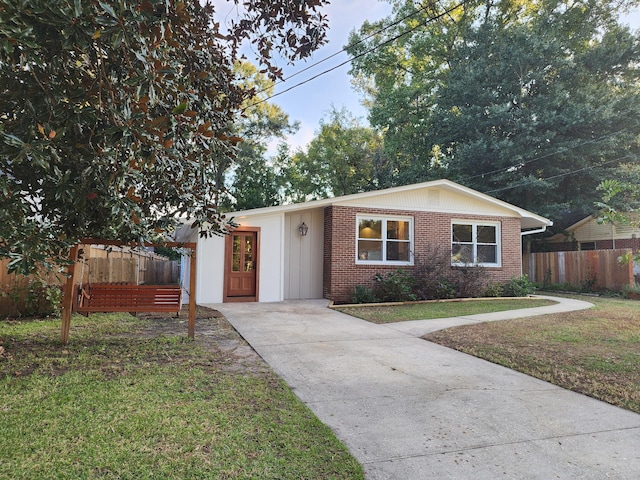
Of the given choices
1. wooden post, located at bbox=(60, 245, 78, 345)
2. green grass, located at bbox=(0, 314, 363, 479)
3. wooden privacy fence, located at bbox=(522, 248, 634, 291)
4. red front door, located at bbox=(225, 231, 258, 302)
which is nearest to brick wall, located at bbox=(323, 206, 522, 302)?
red front door, located at bbox=(225, 231, 258, 302)

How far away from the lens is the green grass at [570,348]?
13.8 feet

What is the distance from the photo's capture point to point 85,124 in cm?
311

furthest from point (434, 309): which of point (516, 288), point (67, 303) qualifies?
point (67, 303)

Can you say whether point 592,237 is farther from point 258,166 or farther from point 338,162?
point 258,166

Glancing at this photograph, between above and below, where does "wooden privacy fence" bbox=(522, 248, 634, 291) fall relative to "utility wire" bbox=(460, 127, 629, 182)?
below

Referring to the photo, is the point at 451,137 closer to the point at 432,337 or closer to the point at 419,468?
the point at 432,337

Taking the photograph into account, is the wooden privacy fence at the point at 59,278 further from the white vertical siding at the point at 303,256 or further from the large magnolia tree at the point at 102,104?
the white vertical siding at the point at 303,256

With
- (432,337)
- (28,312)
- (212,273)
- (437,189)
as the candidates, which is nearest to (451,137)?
(437,189)

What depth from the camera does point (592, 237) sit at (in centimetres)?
2067

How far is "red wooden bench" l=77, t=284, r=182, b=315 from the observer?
627 centimetres

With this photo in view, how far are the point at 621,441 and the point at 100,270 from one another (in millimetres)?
10343

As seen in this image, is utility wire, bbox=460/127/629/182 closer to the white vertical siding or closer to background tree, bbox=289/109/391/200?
background tree, bbox=289/109/391/200

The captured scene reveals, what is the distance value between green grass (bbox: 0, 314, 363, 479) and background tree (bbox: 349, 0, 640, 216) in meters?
19.0

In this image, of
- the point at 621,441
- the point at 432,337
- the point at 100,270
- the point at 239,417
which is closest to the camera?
the point at 621,441
